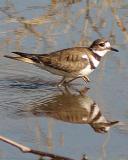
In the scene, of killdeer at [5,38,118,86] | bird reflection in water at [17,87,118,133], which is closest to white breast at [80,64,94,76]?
killdeer at [5,38,118,86]

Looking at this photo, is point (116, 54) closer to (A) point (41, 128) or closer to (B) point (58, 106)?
(B) point (58, 106)

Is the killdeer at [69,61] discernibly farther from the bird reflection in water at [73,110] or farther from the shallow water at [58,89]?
the bird reflection in water at [73,110]

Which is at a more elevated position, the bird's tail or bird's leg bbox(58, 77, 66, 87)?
the bird's tail

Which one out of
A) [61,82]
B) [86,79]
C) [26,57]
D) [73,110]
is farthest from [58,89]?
[73,110]

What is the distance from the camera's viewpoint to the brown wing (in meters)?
7.88

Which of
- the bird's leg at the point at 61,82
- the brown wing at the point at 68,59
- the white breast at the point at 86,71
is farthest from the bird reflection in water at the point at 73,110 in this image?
the brown wing at the point at 68,59

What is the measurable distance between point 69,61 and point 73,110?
1245 millimetres

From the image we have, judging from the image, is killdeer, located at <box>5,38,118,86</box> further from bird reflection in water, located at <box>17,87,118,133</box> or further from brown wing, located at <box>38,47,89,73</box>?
bird reflection in water, located at <box>17,87,118,133</box>

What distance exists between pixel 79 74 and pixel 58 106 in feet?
3.19

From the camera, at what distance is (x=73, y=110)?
6.85 metres

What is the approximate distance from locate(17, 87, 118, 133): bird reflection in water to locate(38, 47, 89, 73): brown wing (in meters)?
0.57

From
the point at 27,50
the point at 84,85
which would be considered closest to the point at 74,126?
the point at 84,85

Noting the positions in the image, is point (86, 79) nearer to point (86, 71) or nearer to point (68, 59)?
point (86, 71)

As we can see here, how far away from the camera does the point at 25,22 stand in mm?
9086
